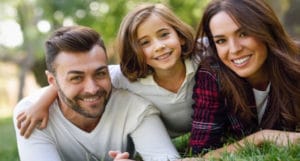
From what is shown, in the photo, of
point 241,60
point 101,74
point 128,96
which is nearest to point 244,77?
point 241,60

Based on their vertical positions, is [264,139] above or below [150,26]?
below

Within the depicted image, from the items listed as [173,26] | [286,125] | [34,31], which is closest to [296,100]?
[286,125]

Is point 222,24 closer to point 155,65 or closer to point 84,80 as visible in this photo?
point 155,65

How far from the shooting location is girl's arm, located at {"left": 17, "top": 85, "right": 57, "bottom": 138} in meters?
3.40

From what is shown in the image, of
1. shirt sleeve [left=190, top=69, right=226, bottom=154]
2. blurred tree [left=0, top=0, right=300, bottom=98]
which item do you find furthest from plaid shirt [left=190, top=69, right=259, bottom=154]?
blurred tree [left=0, top=0, right=300, bottom=98]

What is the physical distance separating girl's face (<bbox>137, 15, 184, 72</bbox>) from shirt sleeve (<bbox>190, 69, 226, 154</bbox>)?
0.24 meters

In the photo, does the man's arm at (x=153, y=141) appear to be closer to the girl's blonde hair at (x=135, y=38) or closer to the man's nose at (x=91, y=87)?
the girl's blonde hair at (x=135, y=38)

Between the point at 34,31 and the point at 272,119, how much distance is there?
1201cm

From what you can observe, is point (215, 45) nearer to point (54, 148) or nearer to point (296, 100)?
point (296, 100)

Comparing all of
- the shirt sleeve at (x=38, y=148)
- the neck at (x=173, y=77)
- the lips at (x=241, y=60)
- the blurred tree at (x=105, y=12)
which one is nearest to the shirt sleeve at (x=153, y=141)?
the neck at (x=173, y=77)

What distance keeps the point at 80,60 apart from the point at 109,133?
23.8 inches

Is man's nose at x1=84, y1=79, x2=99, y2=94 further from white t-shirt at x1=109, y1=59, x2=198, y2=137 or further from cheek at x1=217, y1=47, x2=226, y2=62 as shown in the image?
cheek at x1=217, y1=47, x2=226, y2=62

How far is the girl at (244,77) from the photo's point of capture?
3.18m

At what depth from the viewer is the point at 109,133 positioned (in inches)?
140
